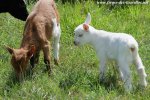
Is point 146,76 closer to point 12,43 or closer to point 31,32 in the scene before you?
point 31,32

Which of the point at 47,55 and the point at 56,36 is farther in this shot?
the point at 56,36

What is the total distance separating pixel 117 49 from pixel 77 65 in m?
1.19

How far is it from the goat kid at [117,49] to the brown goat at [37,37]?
1.88ft

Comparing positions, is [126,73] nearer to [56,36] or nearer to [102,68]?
[102,68]

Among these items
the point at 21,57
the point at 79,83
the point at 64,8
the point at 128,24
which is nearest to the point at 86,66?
the point at 79,83

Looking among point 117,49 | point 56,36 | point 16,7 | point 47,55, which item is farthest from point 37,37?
point 16,7

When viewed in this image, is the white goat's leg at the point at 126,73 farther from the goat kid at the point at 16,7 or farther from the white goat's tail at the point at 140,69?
the goat kid at the point at 16,7

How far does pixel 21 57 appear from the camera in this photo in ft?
22.4

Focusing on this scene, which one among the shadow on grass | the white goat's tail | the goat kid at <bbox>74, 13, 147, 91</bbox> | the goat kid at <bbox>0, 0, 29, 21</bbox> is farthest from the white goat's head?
the goat kid at <bbox>0, 0, 29, 21</bbox>

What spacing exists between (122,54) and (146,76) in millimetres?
686

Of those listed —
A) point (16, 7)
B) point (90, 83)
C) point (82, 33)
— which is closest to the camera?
point (90, 83)

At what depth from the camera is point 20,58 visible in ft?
22.4

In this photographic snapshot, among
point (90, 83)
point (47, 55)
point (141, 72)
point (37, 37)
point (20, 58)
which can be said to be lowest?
point (90, 83)

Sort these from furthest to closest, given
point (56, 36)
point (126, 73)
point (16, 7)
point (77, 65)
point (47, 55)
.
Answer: point (16, 7), point (56, 36), point (77, 65), point (47, 55), point (126, 73)
